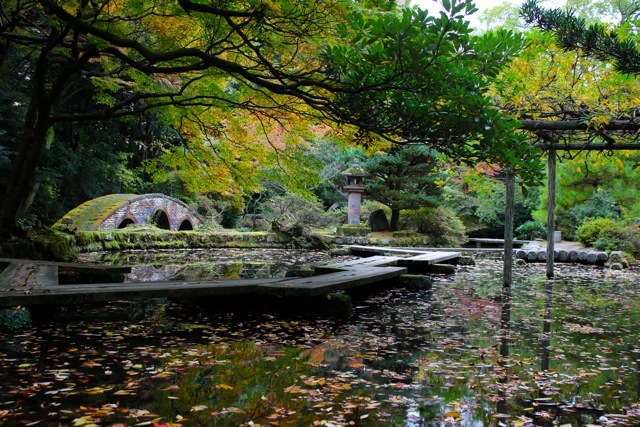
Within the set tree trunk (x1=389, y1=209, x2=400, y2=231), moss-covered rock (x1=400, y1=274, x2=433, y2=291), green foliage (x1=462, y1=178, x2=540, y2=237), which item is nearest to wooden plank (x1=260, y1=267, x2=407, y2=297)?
moss-covered rock (x1=400, y1=274, x2=433, y2=291)

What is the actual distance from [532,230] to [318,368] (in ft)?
89.0

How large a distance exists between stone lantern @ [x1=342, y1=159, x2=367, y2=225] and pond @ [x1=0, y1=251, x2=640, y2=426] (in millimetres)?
15957

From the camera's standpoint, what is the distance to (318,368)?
389cm

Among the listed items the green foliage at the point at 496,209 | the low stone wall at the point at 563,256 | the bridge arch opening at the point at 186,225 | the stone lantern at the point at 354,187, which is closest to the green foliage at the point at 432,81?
the low stone wall at the point at 563,256

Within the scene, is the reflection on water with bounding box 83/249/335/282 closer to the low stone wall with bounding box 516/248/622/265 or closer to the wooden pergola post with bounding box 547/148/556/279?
the wooden pergola post with bounding box 547/148/556/279

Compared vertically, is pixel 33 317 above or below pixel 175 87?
below

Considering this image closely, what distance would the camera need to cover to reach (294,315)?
6.11 m

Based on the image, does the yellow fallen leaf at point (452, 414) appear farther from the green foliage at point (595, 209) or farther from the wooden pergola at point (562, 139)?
the green foliage at point (595, 209)

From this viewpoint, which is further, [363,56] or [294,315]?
[294,315]

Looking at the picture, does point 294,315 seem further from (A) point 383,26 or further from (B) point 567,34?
(B) point 567,34

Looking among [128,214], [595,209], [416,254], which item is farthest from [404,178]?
[128,214]

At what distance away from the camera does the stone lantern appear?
→ 73.9ft

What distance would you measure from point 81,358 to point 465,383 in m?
2.89

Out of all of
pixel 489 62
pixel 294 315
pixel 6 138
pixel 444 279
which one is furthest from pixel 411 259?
pixel 6 138
